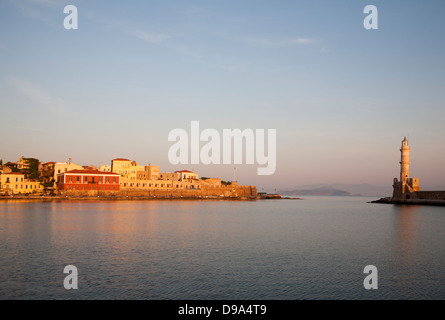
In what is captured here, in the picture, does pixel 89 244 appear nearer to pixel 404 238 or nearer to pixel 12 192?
pixel 404 238

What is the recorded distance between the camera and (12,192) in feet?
296

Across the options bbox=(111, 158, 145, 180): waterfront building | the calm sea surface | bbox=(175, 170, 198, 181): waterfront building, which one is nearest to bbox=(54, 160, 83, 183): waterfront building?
bbox=(111, 158, 145, 180): waterfront building

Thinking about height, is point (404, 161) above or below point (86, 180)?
above

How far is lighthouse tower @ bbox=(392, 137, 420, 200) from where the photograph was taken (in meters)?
95.5

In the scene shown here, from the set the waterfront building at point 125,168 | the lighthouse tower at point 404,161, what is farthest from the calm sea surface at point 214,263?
the waterfront building at point 125,168

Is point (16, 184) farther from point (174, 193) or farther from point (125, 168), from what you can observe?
point (174, 193)

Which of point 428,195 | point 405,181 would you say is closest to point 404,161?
point 405,181

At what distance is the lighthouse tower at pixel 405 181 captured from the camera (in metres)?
95.5

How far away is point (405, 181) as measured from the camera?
320ft

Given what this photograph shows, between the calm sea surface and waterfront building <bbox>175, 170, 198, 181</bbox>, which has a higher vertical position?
waterfront building <bbox>175, 170, 198, 181</bbox>

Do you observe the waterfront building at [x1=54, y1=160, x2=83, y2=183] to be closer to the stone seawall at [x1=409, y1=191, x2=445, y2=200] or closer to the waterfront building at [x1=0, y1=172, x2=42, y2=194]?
the waterfront building at [x1=0, y1=172, x2=42, y2=194]

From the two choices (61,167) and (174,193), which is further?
(174,193)

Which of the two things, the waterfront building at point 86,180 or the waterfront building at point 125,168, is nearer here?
the waterfront building at point 86,180

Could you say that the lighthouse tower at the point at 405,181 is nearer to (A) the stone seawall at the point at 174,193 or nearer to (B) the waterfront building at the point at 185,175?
(A) the stone seawall at the point at 174,193
